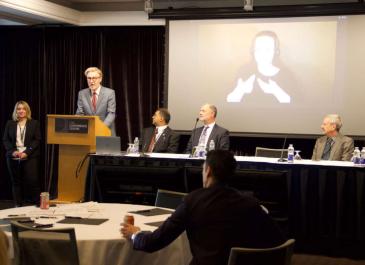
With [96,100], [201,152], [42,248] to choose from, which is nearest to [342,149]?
[201,152]

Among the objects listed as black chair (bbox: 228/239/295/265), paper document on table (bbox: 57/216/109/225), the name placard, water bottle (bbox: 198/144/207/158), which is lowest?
paper document on table (bbox: 57/216/109/225)

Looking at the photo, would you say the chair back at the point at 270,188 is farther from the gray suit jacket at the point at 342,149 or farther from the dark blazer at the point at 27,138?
the dark blazer at the point at 27,138

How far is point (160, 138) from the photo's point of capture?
6.95 m

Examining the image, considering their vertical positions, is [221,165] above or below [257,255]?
above

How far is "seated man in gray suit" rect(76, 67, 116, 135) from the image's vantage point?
7.16 meters

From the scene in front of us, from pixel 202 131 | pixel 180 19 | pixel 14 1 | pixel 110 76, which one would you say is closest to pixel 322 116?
pixel 202 131

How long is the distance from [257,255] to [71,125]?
4.38 m

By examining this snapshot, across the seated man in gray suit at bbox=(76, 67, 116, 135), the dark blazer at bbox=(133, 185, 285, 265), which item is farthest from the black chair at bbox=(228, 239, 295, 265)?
the seated man in gray suit at bbox=(76, 67, 116, 135)

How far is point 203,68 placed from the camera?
26.6ft

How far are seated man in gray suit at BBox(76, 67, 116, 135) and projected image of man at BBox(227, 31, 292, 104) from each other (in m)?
1.93

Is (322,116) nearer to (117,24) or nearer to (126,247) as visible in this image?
(117,24)

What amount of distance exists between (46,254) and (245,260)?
1.03 meters

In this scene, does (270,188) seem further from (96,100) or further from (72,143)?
(96,100)

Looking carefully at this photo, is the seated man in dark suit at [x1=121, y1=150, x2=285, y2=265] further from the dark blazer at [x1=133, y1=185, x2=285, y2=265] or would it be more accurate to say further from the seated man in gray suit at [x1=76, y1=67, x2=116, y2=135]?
the seated man in gray suit at [x1=76, y1=67, x2=116, y2=135]
